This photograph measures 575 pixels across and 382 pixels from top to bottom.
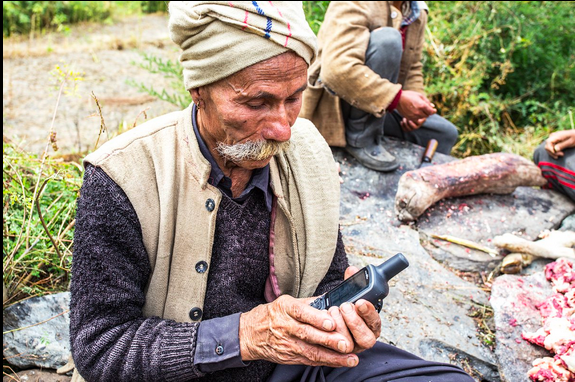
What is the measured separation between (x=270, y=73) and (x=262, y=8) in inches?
7.6

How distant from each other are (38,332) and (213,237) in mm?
1323

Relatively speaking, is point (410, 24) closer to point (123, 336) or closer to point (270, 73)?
point (270, 73)

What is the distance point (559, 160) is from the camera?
3.81 meters

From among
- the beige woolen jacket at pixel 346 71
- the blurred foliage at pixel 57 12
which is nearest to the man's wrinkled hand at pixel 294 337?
the beige woolen jacket at pixel 346 71

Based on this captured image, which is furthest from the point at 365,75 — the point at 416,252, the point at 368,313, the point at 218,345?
the point at 218,345

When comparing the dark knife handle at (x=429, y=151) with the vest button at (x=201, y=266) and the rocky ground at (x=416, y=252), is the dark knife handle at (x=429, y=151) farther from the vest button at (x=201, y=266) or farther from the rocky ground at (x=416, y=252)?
the vest button at (x=201, y=266)

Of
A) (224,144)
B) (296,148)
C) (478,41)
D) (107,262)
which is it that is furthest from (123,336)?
(478,41)

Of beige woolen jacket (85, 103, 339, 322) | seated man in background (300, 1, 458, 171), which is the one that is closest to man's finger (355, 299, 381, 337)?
Answer: beige woolen jacket (85, 103, 339, 322)

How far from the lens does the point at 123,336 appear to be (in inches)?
57.2

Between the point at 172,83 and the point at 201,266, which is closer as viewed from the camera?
the point at 201,266

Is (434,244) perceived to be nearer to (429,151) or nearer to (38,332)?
(429,151)

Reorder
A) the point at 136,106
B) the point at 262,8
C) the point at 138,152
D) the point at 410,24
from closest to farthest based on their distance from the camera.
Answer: the point at 262,8 < the point at 138,152 < the point at 410,24 < the point at 136,106

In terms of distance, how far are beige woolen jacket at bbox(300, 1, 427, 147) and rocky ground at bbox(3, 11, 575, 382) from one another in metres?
0.46

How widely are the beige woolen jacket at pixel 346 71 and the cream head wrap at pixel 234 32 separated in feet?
6.91
